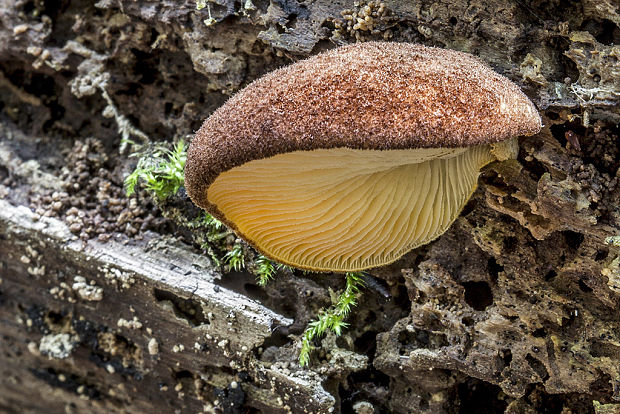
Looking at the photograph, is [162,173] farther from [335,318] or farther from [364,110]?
[364,110]

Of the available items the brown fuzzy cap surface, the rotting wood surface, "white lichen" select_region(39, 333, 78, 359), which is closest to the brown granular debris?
the rotting wood surface

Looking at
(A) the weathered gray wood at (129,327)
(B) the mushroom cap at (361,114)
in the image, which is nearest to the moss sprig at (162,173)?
(A) the weathered gray wood at (129,327)

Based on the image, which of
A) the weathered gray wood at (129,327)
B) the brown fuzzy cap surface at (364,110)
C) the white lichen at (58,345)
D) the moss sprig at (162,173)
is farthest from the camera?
the white lichen at (58,345)

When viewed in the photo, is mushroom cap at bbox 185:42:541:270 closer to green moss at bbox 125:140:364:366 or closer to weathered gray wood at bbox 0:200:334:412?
green moss at bbox 125:140:364:366

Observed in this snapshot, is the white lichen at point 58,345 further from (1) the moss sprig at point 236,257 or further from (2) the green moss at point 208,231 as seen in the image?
(1) the moss sprig at point 236,257

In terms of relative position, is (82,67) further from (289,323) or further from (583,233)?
(583,233)

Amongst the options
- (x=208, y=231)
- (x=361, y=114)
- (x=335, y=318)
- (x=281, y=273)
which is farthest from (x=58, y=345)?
(x=361, y=114)

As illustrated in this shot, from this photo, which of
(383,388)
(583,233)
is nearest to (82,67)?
(383,388)

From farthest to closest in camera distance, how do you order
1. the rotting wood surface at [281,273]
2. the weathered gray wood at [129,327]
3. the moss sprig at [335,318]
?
the weathered gray wood at [129,327], the moss sprig at [335,318], the rotting wood surface at [281,273]
